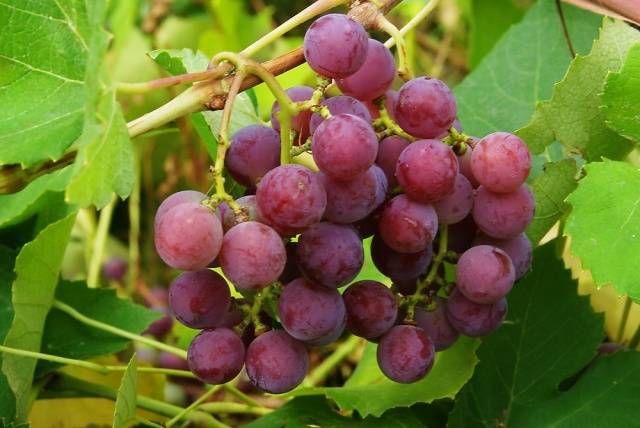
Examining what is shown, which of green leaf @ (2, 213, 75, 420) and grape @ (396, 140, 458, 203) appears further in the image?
green leaf @ (2, 213, 75, 420)

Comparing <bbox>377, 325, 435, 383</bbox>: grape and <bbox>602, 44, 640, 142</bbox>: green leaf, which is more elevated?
<bbox>602, 44, 640, 142</bbox>: green leaf

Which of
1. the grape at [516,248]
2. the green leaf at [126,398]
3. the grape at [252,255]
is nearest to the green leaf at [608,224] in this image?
the grape at [516,248]

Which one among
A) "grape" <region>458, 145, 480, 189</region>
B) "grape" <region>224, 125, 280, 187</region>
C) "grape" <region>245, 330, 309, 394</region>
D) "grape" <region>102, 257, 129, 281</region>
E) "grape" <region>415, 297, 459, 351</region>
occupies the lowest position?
"grape" <region>102, 257, 129, 281</region>

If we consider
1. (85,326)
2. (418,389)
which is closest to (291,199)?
(418,389)

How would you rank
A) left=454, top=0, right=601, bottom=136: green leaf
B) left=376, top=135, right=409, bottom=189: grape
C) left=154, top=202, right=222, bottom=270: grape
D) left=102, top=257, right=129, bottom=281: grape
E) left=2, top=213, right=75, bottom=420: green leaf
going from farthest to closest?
left=102, top=257, right=129, bottom=281: grape
left=454, top=0, right=601, bottom=136: green leaf
left=2, top=213, right=75, bottom=420: green leaf
left=376, top=135, right=409, bottom=189: grape
left=154, top=202, right=222, bottom=270: grape

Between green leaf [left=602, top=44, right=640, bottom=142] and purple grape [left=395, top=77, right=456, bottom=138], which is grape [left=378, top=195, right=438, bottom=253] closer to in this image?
purple grape [left=395, top=77, right=456, bottom=138]

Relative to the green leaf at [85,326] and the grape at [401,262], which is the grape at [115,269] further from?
the grape at [401,262]

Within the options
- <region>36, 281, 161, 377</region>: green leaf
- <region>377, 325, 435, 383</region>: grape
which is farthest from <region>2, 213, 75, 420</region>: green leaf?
<region>377, 325, 435, 383</region>: grape
